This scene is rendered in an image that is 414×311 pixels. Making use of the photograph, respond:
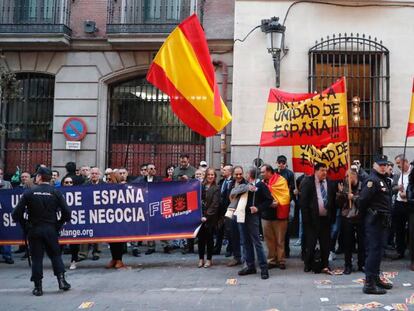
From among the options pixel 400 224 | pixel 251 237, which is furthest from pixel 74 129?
pixel 400 224

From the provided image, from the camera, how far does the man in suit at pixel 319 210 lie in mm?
8695

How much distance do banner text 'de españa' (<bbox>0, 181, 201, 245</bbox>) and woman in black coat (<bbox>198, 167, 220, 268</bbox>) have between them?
0.18 m

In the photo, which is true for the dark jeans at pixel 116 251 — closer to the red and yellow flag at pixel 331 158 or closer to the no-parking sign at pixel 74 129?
the red and yellow flag at pixel 331 158

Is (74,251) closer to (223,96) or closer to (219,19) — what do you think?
(223,96)

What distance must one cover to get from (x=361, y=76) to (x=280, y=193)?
236 inches

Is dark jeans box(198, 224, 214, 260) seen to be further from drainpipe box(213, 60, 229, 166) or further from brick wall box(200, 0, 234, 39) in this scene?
brick wall box(200, 0, 234, 39)

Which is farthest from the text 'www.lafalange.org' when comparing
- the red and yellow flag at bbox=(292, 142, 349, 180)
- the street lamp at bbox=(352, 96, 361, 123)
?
the street lamp at bbox=(352, 96, 361, 123)

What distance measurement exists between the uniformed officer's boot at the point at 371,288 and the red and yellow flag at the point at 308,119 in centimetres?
228

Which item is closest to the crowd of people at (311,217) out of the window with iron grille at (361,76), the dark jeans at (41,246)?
the dark jeans at (41,246)

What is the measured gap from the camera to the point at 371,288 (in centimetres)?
728

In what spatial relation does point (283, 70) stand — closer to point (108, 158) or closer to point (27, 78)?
point (108, 158)

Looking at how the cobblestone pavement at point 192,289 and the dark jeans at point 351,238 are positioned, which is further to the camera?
the dark jeans at point 351,238

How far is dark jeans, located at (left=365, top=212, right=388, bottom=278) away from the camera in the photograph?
7.34 meters

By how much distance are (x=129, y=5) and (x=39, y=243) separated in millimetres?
9074
